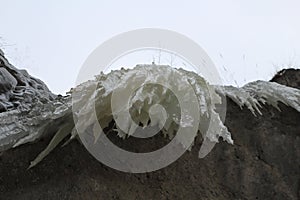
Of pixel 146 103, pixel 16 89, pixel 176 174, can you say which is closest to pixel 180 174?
pixel 176 174

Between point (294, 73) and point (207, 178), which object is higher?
point (294, 73)

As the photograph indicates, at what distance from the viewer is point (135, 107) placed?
19.0 inches

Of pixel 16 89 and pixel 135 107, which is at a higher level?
pixel 135 107

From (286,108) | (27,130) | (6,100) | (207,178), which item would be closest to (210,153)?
(207,178)

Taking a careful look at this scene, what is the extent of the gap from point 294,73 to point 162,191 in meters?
0.29

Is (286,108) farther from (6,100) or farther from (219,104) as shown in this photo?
(6,100)

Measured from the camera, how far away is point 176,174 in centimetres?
52

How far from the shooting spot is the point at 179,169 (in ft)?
1.72

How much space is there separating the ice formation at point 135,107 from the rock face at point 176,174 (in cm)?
2

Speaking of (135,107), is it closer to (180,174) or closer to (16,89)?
(180,174)

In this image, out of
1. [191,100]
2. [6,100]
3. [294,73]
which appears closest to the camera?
[191,100]

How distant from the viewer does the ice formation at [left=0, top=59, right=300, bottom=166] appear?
49 cm

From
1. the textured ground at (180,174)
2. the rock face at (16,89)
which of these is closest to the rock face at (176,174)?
the textured ground at (180,174)

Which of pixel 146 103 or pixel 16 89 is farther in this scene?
pixel 16 89
